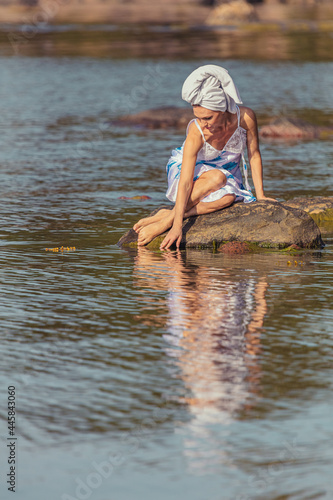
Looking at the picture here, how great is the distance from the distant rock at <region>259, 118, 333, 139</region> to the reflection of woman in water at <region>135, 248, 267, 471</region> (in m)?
9.01

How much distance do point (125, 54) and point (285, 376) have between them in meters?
32.7

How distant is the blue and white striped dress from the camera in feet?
27.7

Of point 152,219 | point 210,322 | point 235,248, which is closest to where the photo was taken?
point 210,322

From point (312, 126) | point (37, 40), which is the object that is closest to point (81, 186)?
point (312, 126)

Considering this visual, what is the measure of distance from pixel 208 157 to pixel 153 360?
342 cm

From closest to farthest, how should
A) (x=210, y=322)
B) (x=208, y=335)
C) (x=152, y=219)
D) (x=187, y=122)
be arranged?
1. (x=208, y=335)
2. (x=210, y=322)
3. (x=152, y=219)
4. (x=187, y=122)

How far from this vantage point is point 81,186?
1230cm

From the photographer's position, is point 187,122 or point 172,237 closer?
point 172,237

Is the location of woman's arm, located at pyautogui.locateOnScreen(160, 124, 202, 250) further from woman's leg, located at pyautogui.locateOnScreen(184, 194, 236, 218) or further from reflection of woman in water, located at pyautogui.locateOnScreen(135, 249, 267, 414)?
reflection of woman in water, located at pyautogui.locateOnScreen(135, 249, 267, 414)

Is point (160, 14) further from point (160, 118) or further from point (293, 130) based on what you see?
point (293, 130)

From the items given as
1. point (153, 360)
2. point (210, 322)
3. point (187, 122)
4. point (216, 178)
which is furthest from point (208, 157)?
point (187, 122)

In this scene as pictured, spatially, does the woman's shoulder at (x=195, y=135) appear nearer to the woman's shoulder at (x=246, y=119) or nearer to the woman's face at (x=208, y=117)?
the woman's face at (x=208, y=117)

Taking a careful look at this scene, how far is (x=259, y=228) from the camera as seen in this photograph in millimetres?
8492

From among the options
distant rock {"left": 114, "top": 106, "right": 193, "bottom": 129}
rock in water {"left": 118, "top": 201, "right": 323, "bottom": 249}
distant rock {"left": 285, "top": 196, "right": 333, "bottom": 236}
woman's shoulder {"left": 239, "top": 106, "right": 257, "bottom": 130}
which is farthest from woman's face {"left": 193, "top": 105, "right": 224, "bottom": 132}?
distant rock {"left": 114, "top": 106, "right": 193, "bottom": 129}
